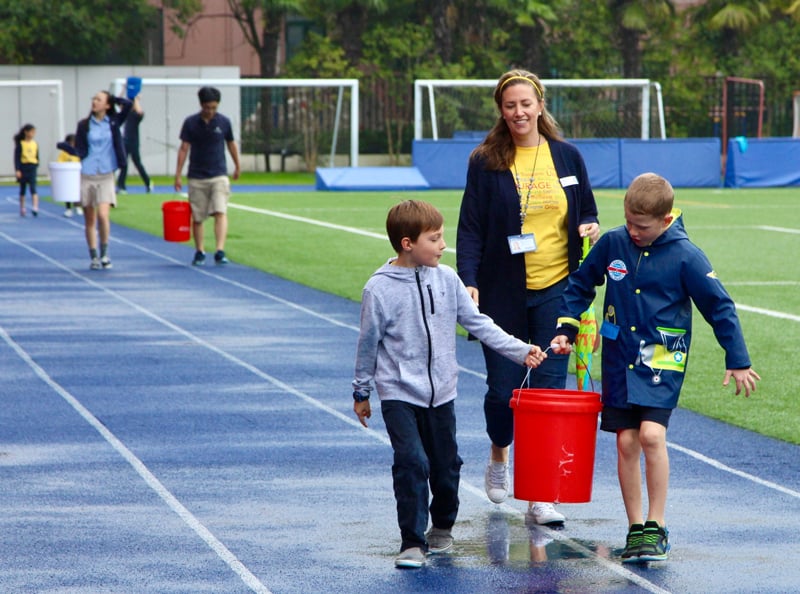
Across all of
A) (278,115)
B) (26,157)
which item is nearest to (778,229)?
(26,157)

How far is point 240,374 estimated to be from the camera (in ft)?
33.7

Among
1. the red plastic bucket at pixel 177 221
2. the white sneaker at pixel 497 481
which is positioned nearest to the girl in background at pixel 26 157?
the red plastic bucket at pixel 177 221

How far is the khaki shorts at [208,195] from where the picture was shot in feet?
56.4

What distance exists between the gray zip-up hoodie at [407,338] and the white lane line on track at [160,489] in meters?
0.81

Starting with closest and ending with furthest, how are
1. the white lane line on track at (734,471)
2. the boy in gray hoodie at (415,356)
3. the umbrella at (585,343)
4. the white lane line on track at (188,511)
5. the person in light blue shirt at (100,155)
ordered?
the white lane line on track at (188,511) < the boy in gray hoodie at (415,356) < the umbrella at (585,343) < the white lane line on track at (734,471) < the person in light blue shirt at (100,155)

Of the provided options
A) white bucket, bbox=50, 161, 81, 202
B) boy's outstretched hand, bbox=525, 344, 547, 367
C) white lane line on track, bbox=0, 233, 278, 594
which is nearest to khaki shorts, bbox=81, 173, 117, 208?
white lane line on track, bbox=0, 233, 278, 594

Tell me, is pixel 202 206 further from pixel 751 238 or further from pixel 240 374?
pixel 751 238

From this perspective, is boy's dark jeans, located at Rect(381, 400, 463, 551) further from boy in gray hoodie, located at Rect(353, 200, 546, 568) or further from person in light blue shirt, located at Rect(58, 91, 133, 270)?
person in light blue shirt, located at Rect(58, 91, 133, 270)

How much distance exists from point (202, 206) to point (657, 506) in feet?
40.1

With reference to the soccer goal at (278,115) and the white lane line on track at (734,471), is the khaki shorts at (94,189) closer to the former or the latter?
the white lane line on track at (734,471)

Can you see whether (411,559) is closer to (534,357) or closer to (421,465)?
(421,465)

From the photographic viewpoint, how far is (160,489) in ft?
22.5

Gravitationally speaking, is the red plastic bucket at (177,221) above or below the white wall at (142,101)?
below

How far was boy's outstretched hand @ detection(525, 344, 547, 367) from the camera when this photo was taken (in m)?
5.73
